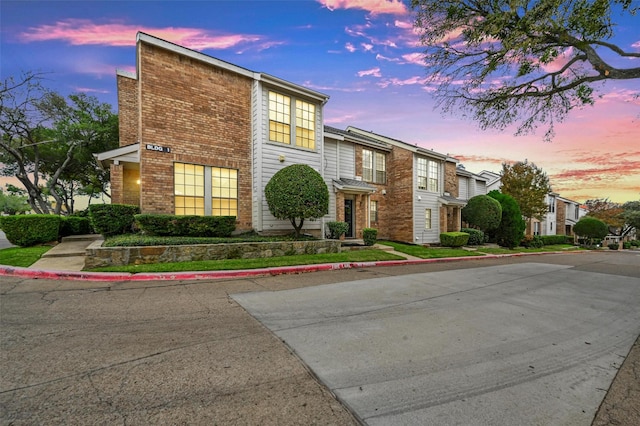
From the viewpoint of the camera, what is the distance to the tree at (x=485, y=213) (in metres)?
19.9

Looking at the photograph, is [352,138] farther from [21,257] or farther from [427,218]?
[21,257]

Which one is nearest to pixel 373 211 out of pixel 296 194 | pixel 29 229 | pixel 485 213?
pixel 296 194

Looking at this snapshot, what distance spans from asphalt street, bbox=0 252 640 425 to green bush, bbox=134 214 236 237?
12.3 feet

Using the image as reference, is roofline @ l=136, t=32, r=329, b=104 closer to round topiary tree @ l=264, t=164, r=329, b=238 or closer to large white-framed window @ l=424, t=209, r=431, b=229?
round topiary tree @ l=264, t=164, r=329, b=238

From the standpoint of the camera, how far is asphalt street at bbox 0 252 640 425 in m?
2.08

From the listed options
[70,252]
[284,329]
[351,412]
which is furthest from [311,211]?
[351,412]

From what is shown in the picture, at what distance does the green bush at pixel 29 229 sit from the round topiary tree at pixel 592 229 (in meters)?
49.2

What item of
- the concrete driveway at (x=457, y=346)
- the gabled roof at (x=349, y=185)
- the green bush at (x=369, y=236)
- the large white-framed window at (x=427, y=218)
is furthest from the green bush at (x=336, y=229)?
the large white-framed window at (x=427, y=218)

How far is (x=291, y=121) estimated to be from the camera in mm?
12711

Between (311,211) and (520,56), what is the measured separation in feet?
26.4

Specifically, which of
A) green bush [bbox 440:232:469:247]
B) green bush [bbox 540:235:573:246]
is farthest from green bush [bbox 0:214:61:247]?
green bush [bbox 540:235:573:246]

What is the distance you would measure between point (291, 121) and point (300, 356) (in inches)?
451

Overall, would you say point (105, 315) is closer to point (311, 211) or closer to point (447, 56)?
point (311, 211)

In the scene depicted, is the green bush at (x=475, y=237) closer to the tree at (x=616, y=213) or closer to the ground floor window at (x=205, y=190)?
the ground floor window at (x=205, y=190)
